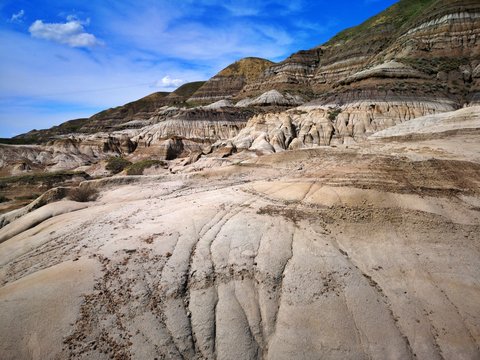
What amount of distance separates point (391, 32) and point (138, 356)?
83.1m

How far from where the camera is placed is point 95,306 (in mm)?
5957

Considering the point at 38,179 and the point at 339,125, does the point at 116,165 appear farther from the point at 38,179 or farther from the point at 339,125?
the point at 339,125

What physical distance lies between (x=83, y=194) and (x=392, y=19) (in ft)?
282

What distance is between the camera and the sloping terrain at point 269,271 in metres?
5.72

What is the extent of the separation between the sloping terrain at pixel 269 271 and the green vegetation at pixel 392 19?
234 ft

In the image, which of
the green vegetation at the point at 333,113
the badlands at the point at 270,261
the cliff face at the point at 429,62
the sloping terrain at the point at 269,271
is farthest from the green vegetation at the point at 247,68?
the sloping terrain at the point at 269,271

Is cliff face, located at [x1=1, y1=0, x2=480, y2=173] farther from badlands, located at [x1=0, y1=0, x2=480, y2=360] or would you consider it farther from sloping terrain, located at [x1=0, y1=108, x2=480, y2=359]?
sloping terrain, located at [x1=0, y1=108, x2=480, y2=359]

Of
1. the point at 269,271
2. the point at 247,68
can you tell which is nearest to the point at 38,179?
the point at 269,271

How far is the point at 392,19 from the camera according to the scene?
7144cm

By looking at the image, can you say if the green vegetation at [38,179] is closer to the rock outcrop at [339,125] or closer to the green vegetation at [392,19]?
the rock outcrop at [339,125]

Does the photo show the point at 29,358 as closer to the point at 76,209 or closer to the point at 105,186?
the point at 76,209

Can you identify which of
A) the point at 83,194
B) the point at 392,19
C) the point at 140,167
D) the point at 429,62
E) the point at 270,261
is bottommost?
the point at 270,261

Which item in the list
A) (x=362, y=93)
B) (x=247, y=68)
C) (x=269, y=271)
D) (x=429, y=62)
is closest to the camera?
(x=269, y=271)

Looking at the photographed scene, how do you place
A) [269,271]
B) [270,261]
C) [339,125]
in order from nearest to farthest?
[269,271]
[270,261]
[339,125]
